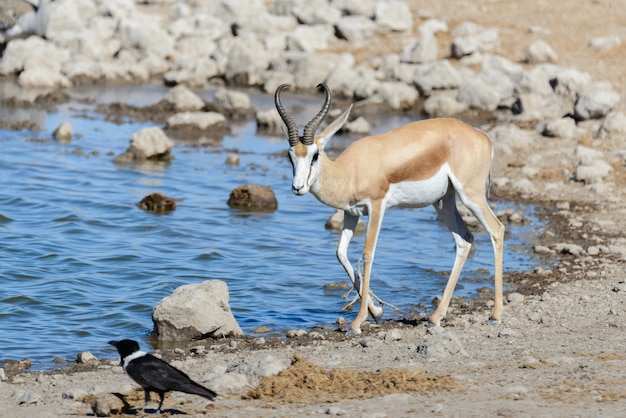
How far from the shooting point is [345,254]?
34.7ft

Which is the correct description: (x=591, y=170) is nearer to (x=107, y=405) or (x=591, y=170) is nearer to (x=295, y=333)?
(x=295, y=333)

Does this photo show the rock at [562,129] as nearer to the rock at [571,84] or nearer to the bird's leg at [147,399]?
the rock at [571,84]

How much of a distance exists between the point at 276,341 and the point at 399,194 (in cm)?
192

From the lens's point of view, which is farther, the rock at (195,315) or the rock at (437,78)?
the rock at (437,78)

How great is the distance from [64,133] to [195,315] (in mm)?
12536

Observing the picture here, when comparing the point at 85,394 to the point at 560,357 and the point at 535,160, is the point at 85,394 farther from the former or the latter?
the point at 535,160

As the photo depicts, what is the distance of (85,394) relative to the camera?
8266 mm

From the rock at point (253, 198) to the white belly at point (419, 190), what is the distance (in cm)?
696

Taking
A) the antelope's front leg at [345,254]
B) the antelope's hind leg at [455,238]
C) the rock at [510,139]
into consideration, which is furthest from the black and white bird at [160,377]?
the rock at [510,139]

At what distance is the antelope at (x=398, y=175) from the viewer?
10.2m

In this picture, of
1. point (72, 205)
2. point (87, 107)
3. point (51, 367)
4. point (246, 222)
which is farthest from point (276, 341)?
point (87, 107)

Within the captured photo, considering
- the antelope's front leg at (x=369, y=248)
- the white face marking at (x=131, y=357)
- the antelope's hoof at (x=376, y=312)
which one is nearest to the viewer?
the white face marking at (x=131, y=357)

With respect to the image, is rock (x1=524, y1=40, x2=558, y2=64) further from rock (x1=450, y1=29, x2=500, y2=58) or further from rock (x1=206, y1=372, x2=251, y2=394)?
rock (x1=206, y1=372, x2=251, y2=394)

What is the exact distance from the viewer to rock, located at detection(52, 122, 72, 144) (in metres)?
22.2
